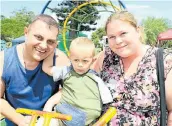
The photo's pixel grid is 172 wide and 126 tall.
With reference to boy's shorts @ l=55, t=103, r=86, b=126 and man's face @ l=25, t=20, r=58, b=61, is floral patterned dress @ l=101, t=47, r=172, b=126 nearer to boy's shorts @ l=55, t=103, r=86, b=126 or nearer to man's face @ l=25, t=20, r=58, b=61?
boy's shorts @ l=55, t=103, r=86, b=126

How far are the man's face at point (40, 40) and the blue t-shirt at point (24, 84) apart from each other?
5.8 inches

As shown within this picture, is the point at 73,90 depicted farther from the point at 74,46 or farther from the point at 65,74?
the point at 74,46

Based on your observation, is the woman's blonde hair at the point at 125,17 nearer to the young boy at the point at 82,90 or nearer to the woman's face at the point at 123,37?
the woman's face at the point at 123,37

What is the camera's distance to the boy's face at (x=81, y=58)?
222 centimetres

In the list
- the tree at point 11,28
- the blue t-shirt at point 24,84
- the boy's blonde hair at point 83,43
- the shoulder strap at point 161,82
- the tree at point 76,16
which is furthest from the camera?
the tree at point 11,28

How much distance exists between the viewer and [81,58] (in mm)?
2213

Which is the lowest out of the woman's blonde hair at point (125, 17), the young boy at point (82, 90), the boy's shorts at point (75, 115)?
the boy's shorts at point (75, 115)

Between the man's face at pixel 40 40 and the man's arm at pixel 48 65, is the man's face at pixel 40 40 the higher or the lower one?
the higher one

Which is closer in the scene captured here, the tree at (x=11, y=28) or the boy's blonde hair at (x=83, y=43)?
the boy's blonde hair at (x=83, y=43)

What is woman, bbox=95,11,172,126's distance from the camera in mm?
2170

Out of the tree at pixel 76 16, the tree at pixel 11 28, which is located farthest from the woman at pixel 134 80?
the tree at pixel 11 28

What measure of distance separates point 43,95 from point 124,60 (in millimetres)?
669

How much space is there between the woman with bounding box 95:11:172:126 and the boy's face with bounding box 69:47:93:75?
16 centimetres

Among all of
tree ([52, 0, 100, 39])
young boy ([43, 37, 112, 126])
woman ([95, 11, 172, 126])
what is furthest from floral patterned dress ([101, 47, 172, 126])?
tree ([52, 0, 100, 39])
